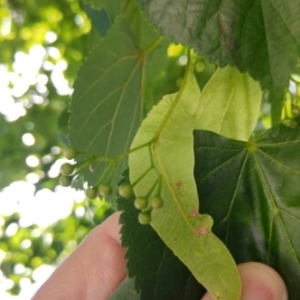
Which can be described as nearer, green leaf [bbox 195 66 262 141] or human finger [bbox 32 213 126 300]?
green leaf [bbox 195 66 262 141]

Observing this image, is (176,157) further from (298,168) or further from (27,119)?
(27,119)

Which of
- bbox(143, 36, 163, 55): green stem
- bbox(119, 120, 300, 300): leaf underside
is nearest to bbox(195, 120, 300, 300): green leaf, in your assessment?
bbox(119, 120, 300, 300): leaf underside

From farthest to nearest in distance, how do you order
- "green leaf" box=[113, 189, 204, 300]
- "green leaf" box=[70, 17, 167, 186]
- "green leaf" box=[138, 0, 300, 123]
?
"green leaf" box=[70, 17, 167, 186] → "green leaf" box=[113, 189, 204, 300] → "green leaf" box=[138, 0, 300, 123]

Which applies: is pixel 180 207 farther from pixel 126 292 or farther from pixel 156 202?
pixel 126 292

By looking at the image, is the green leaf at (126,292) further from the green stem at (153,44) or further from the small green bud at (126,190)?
the green stem at (153,44)

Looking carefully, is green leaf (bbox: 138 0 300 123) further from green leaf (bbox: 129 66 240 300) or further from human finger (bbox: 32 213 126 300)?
human finger (bbox: 32 213 126 300)

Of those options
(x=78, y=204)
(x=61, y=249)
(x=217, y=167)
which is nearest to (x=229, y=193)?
(x=217, y=167)

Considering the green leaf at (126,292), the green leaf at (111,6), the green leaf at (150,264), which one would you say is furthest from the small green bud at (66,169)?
the green leaf at (111,6)
